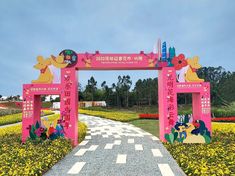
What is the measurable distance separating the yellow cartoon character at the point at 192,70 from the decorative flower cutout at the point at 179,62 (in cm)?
20

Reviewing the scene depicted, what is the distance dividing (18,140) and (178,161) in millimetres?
6400

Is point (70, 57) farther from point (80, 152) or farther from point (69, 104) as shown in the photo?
point (80, 152)

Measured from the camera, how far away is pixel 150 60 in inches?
349

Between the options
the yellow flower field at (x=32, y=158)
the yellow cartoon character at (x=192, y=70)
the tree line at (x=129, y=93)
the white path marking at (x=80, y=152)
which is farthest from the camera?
the tree line at (x=129, y=93)

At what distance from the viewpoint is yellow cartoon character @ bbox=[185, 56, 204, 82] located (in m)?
8.73

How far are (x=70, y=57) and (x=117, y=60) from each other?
189 centimetres

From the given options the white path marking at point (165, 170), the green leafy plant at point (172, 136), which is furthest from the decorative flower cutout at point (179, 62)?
the white path marking at point (165, 170)

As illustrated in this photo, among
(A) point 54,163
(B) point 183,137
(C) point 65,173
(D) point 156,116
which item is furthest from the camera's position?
(D) point 156,116

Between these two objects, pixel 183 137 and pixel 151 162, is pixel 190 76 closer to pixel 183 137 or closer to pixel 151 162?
pixel 183 137

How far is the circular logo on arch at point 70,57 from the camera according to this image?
878 centimetres

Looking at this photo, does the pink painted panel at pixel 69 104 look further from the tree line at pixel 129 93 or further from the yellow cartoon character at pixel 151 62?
the tree line at pixel 129 93

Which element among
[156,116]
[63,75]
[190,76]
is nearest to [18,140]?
[63,75]

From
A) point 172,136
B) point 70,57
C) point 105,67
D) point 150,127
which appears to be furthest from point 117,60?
point 150,127

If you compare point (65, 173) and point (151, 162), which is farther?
point (151, 162)
